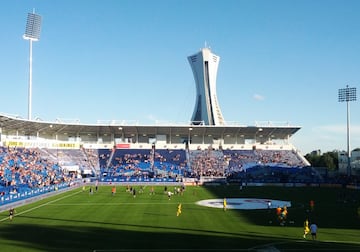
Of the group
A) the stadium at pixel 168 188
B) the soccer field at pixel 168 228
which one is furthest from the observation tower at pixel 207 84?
the soccer field at pixel 168 228

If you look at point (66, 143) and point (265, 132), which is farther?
point (265, 132)

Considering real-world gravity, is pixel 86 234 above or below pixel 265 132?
below

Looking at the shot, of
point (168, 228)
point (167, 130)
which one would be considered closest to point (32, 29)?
point (167, 130)

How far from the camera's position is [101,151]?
99188 mm

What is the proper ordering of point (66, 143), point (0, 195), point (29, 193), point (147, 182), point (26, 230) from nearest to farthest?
point (26, 230) → point (0, 195) → point (29, 193) → point (147, 182) → point (66, 143)

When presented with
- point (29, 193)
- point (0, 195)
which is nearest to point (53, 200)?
point (29, 193)

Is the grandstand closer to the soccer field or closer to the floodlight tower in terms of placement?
the floodlight tower

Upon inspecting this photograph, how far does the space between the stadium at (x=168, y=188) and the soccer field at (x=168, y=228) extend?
0.26ft

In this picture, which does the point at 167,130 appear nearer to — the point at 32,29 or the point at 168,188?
the point at 168,188

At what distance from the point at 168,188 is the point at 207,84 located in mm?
58253

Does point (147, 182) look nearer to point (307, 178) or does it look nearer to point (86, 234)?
point (307, 178)

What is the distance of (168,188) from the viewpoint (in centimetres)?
7138

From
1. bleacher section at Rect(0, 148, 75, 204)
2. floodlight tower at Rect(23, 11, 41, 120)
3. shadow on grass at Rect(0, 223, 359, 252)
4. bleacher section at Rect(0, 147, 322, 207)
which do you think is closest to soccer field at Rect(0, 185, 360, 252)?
shadow on grass at Rect(0, 223, 359, 252)

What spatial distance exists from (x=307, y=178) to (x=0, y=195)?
193 feet
